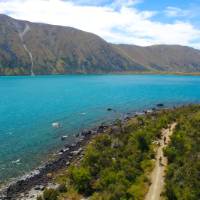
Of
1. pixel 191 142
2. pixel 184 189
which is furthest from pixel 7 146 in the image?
pixel 184 189

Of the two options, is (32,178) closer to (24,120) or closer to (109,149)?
(109,149)

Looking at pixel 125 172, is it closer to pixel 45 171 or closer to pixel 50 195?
pixel 50 195

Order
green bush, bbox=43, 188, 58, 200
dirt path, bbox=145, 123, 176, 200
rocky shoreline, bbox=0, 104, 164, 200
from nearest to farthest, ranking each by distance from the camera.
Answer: dirt path, bbox=145, 123, 176, 200
green bush, bbox=43, 188, 58, 200
rocky shoreline, bbox=0, 104, 164, 200

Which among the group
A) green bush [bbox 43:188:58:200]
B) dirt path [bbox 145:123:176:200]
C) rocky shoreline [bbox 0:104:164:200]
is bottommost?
rocky shoreline [bbox 0:104:164:200]

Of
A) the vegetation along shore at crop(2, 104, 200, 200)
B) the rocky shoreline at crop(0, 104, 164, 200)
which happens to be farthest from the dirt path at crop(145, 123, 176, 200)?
the rocky shoreline at crop(0, 104, 164, 200)

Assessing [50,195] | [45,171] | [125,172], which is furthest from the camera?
[45,171]

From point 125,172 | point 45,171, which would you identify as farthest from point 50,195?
point 45,171

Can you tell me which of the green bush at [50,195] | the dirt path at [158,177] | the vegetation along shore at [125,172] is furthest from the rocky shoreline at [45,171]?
the dirt path at [158,177]

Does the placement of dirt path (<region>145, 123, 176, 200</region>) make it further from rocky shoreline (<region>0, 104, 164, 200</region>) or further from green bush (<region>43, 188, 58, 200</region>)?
rocky shoreline (<region>0, 104, 164, 200</region>)
